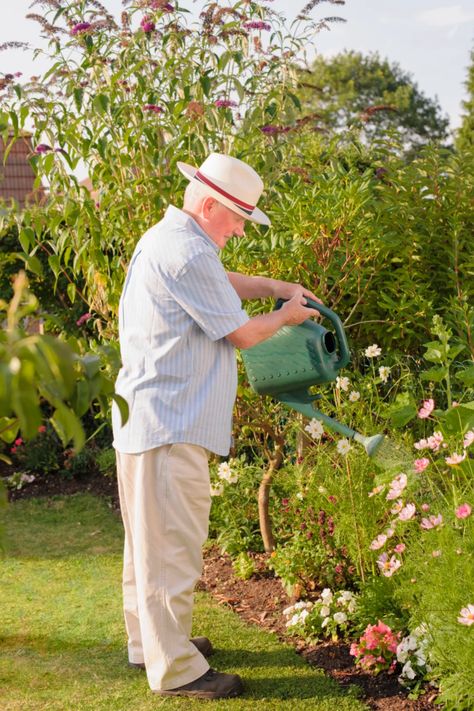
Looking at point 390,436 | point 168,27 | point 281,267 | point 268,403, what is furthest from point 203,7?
point 390,436

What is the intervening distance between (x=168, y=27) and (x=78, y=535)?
2.62 meters

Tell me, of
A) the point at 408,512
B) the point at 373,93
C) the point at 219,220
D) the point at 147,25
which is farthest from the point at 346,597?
the point at 373,93

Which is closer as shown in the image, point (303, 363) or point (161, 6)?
point (303, 363)

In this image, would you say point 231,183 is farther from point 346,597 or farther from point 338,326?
point 346,597

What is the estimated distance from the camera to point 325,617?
3322 mm

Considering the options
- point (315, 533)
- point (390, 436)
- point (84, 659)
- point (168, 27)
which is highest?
point (168, 27)

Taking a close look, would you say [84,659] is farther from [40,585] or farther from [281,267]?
[281,267]

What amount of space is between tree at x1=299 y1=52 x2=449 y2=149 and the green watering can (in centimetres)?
3294

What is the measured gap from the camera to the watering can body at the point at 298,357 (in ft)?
10.0

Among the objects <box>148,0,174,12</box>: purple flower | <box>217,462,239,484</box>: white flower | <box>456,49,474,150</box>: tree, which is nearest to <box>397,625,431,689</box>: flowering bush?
<box>217,462,239,484</box>: white flower

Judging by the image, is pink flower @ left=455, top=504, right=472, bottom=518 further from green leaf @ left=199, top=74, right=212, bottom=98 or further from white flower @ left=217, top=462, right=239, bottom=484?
green leaf @ left=199, top=74, right=212, bottom=98

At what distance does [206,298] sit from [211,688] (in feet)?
4.10

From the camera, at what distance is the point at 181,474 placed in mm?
2871

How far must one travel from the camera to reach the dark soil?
2.89 m
